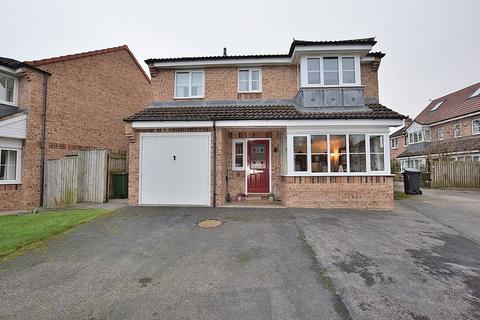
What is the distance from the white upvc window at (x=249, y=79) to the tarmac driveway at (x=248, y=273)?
686cm

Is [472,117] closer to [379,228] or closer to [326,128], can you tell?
[326,128]

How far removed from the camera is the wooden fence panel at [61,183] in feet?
31.0

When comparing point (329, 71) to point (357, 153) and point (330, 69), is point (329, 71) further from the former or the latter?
point (357, 153)

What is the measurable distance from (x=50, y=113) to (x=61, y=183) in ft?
11.5

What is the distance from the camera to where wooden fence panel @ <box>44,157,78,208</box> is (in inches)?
372

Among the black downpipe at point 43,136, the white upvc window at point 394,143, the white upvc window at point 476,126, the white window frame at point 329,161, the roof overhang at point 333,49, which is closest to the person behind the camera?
the white window frame at point 329,161

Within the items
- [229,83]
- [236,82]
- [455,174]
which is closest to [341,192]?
[236,82]

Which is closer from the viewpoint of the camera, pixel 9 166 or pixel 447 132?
pixel 9 166

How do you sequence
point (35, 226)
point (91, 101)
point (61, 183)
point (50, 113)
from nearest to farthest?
1. point (35, 226)
2. point (61, 183)
3. point (50, 113)
4. point (91, 101)

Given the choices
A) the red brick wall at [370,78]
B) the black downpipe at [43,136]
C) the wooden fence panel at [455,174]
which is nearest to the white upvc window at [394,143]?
the wooden fence panel at [455,174]

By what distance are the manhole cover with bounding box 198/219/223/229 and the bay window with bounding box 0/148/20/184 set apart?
8.82 meters

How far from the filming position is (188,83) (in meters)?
11.0

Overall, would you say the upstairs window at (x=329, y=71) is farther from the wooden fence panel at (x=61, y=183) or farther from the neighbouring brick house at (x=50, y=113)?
the neighbouring brick house at (x=50, y=113)

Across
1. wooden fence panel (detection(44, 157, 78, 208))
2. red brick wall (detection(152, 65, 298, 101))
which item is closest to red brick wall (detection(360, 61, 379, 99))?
red brick wall (detection(152, 65, 298, 101))
